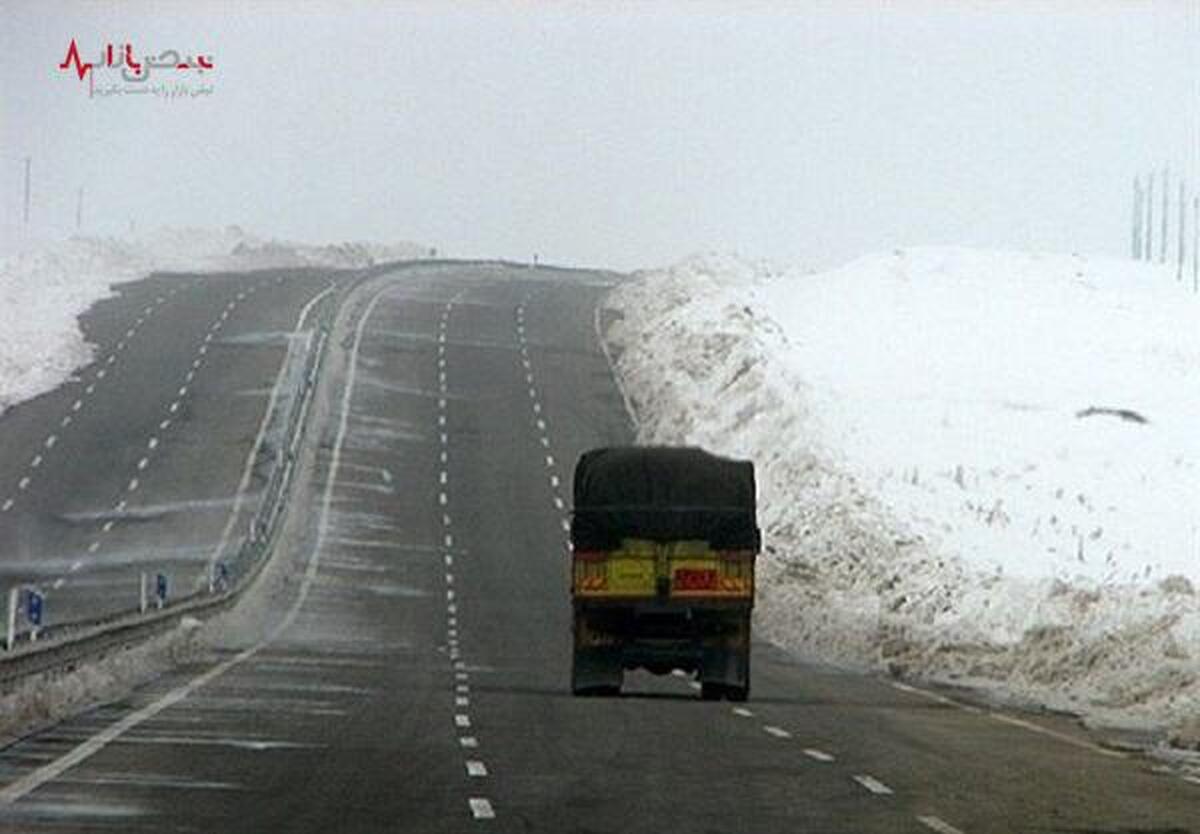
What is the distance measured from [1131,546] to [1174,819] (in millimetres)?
47724

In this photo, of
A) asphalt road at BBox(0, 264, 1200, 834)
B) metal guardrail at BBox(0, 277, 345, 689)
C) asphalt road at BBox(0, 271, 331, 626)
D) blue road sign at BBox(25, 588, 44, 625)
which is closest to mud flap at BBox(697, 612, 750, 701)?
asphalt road at BBox(0, 264, 1200, 834)

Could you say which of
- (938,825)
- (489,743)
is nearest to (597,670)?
(489,743)

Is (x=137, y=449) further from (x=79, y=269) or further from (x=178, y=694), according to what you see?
(x=79, y=269)

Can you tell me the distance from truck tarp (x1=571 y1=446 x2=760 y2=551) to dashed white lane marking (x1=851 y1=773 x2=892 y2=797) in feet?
→ 40.9

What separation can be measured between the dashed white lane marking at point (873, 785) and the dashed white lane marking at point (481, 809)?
11.5ft

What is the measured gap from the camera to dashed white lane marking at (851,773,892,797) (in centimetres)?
2494

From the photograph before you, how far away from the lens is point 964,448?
279 ft

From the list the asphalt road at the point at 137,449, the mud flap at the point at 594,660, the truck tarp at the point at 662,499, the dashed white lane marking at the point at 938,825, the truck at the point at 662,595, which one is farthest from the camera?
the asphalt road at the point at 137,449

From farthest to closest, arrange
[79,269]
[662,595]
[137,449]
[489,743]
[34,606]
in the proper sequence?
1. [79,269]
2. [137,449]
3. [34,606]
4. [662,595]
5. [489,743]

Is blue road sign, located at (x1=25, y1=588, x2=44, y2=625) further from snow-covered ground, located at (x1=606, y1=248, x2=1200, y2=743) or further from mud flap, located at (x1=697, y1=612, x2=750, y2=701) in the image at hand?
snow-covered ground, located at (x1=606, y1=248, x2=1200, y2=743)

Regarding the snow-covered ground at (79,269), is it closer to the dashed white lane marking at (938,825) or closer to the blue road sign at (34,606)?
the blue road sign at (34,606)

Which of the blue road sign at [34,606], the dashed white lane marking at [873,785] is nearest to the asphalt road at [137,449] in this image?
the blue road sign at [34,606]

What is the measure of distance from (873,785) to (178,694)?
45.1 ft

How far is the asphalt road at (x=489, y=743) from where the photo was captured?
2236cm
